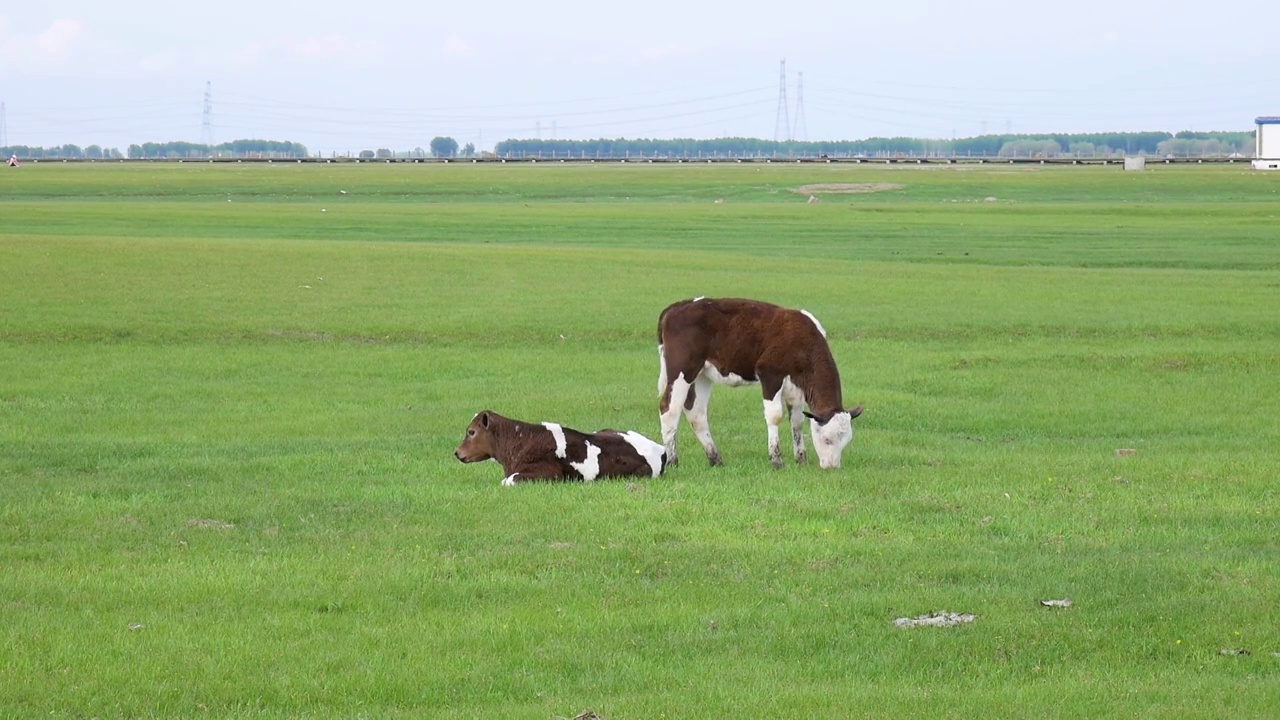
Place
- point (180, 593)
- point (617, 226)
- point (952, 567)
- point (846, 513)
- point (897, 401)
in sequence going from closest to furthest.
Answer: point (180, 593)
point (952, 567)
point (846, 513)
point (897, 401)
point (617, 226)

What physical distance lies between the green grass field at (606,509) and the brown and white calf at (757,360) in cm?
62

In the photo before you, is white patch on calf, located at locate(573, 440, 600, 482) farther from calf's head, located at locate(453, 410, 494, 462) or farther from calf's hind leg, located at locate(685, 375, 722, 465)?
calf's hind leg, located at locate(685, 375, 722, 465)

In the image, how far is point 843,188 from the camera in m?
108

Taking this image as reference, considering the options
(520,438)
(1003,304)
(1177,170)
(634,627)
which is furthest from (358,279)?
(1177,170)

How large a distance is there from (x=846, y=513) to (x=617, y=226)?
186 ft

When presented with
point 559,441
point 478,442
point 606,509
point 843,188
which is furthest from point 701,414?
point 843,188

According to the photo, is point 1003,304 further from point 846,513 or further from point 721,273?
point 846,513

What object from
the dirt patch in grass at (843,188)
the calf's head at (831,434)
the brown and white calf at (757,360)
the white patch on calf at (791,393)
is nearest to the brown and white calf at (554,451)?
the brown and white calf at (757,360)

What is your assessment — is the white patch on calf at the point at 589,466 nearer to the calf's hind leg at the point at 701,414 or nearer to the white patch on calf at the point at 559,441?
the white patch on calf at the point at 559,441

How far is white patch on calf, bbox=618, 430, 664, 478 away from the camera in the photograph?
1580 cm

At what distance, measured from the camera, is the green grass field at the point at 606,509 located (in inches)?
349

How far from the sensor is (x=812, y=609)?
10.2 metres

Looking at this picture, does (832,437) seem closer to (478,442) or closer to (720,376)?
(720,376)

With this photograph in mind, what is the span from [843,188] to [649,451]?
308 feet
